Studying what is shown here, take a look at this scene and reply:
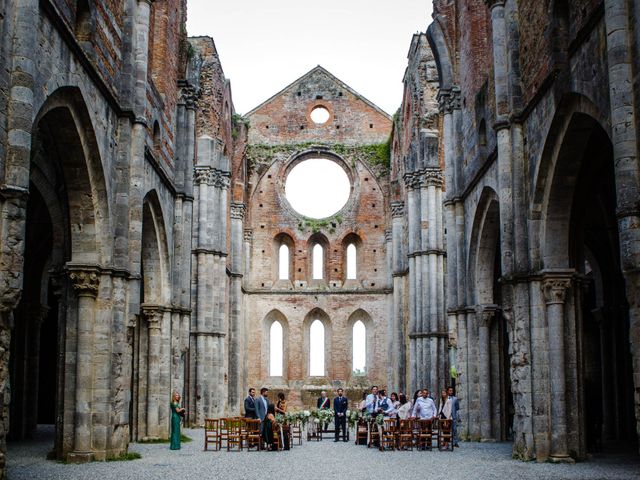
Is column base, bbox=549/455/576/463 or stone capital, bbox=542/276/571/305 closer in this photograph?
column base, bbox=549/455/576/463

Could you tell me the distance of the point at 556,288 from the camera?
13.9m

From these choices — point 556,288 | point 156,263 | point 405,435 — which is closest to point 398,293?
point 156,263

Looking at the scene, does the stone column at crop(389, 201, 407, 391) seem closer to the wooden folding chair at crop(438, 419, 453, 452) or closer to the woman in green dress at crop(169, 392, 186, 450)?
the wooden folding chair at crop(438, 419, 453, 452)

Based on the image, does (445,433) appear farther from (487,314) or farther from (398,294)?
(398,294)

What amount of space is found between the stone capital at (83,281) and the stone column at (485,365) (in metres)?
8.95

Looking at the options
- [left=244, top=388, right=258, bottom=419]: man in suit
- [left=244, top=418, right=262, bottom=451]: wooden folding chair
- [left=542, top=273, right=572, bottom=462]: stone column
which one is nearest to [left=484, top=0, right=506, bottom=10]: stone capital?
[left=542, top=273, right=572, bottom=462]: stone column

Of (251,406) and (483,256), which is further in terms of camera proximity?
(483,256)

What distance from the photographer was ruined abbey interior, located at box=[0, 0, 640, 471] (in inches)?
434

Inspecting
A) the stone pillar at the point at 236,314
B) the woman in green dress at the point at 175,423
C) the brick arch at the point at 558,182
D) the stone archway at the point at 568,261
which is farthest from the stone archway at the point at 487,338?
the stone pillar at the point at 236,314

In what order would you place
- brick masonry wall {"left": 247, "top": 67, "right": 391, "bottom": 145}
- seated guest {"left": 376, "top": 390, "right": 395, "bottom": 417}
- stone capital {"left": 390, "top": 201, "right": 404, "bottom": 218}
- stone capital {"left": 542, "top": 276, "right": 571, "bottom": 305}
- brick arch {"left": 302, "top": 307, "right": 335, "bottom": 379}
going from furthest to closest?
brick masonry wall {"left": 247, "top": 67, "right": 391, "bottom": 145} < brick arch {"left": 302, "top": 307, "right": 335, "bottom": 379} < stone capital {"left": 390, "top": 201, "right": 404, "bottom": 218} < seated guest {"left": 376, "top": 390, "right": 395, "bottom": 417} < stone capital {"left": 542, "top": 276, "right": 571, "bottom": 305}

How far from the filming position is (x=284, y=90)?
3966 cm

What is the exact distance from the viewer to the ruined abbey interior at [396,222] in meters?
11.0

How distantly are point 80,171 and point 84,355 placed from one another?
2894mm

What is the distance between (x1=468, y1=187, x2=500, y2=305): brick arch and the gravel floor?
3.72 meters
